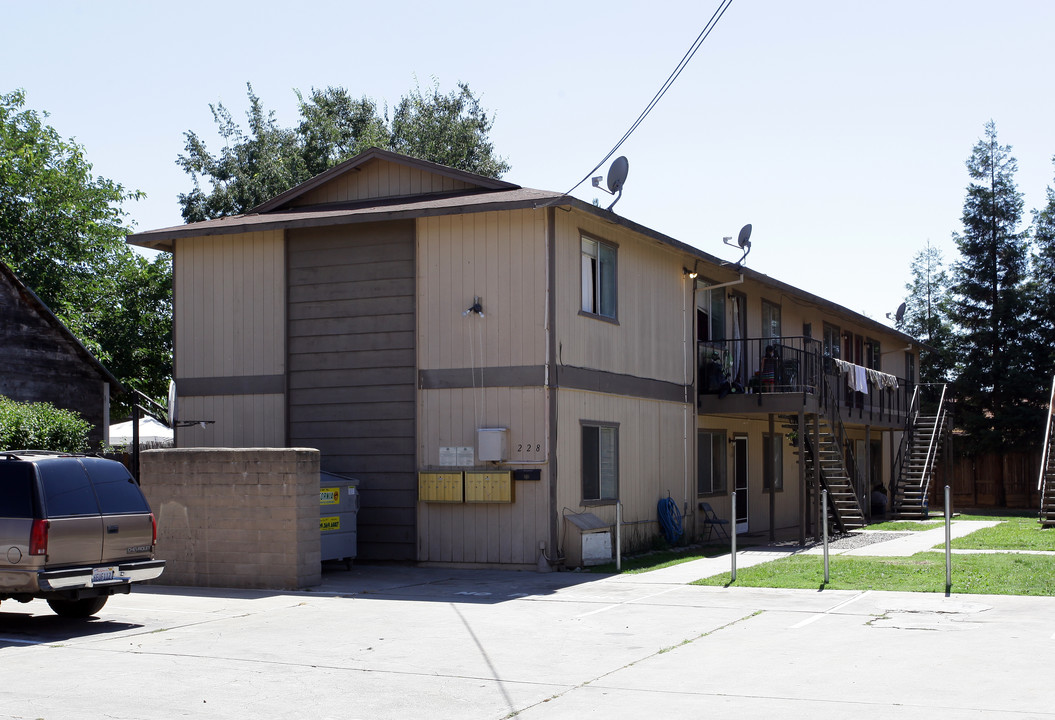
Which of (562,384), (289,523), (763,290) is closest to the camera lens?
(289,523)

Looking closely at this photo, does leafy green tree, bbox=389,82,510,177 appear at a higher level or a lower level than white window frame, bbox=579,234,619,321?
higher

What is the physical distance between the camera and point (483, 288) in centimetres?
1758

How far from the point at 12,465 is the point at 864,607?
9.07m

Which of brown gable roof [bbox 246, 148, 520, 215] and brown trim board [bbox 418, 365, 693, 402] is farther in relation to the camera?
brown gable roof [bbox 246, 148, 520, 215]

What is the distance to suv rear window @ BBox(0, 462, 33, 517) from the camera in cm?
1126

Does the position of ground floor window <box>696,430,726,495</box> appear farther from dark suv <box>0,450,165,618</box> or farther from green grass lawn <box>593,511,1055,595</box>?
dark suv <box>0,450,165,618</box>

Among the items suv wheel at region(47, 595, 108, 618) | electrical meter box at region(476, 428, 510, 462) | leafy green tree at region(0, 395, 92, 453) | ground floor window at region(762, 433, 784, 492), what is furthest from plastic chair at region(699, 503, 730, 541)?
suv wheel at region(47, 595, 108, 618)

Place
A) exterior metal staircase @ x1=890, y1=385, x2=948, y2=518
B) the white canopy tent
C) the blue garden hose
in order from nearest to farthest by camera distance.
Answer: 1. the blue garden hose
2. exterior metal staircase @ x1=890, y1=385, x2=948, y2=518
3. the white canopy tent

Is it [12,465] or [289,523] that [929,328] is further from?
[12,465]

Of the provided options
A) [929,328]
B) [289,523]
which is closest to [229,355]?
[289,523]

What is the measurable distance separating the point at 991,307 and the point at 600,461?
28.8 meters

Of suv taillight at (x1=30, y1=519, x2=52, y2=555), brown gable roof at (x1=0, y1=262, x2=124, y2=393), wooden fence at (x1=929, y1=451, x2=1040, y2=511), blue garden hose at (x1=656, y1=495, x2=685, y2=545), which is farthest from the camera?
wooden fence at (x1=929, y1=451, x2=1040, y2=511)

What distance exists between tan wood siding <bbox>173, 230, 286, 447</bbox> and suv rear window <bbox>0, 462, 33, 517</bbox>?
7.56 m

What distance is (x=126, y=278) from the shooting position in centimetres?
4284
